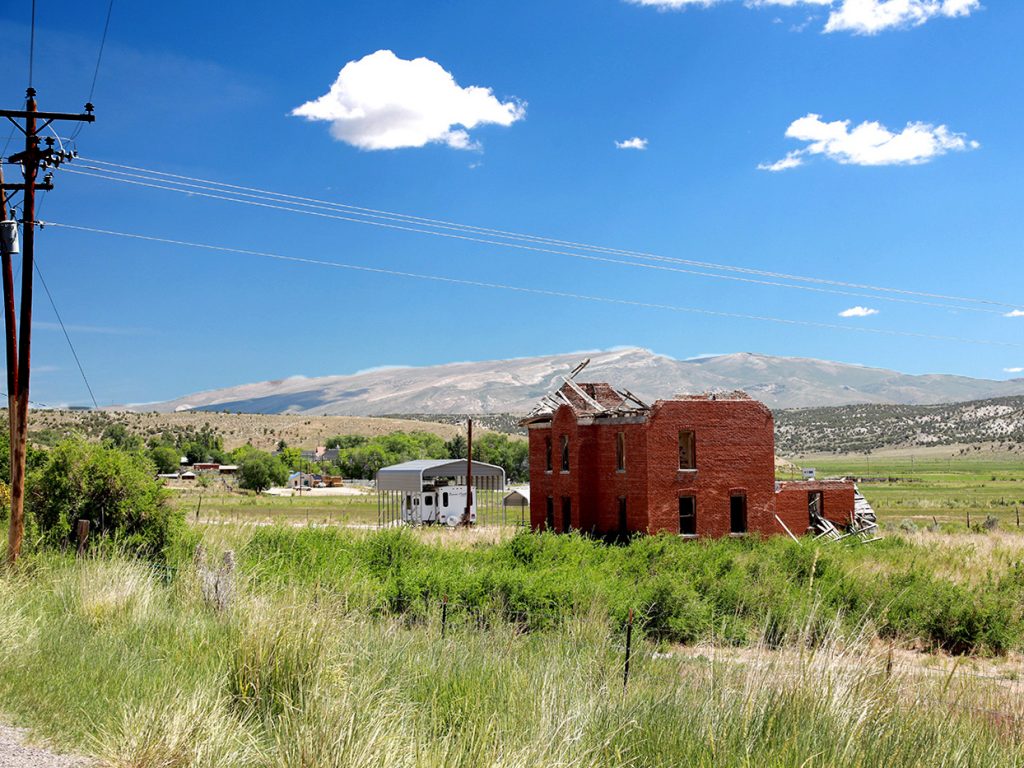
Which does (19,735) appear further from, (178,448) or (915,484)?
(178,448)

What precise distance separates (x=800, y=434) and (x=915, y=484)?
90.3m

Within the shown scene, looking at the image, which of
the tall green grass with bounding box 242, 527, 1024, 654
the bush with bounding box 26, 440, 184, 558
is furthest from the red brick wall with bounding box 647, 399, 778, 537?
the bush with bounding box 26, 440, 184, 558

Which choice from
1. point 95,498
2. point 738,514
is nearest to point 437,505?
point 738,514

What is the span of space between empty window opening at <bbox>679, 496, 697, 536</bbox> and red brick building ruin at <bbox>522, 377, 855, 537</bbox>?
0.13ft

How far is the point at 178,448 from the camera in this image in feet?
415

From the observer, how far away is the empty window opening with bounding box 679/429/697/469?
3703 cm

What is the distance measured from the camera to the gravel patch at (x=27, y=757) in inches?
259

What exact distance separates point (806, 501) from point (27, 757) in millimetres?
37745

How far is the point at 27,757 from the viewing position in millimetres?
6723

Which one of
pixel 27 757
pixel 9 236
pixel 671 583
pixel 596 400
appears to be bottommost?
pixel 671 583

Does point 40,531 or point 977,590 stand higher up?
point 40,531

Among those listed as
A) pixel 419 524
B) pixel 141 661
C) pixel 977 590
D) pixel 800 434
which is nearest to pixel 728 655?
pixel 141 661

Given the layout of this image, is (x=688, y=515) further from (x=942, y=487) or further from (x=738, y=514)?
(x=942, y=487)

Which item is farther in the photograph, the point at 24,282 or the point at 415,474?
the point at 415,474
